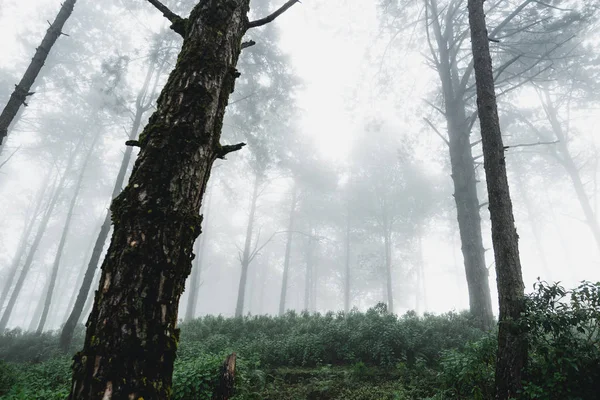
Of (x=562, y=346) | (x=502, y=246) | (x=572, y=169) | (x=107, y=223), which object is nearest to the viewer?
(x=562, y=346)

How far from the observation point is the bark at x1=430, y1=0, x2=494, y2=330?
33.2 ft

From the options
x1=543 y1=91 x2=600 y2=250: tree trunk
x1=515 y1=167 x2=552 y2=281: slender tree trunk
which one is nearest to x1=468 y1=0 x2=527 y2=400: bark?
x1=543 y1=91 x2=600 y2=250: tree trunk

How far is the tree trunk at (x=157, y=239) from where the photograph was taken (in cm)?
150

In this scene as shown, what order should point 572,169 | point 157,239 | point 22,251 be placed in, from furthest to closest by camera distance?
point 22,251 → point 572,169 → point 157,239

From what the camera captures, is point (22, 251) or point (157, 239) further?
point (22, 251)

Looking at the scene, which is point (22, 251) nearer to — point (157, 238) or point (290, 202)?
point (290, 202)

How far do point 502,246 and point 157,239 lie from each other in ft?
17.0

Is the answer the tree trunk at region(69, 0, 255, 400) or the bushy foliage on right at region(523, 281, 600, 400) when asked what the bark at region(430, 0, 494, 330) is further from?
the tree trunk at region(69, 0, 255, 400)

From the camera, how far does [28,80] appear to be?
25.8 ft

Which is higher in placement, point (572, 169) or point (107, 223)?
point (572, 169)

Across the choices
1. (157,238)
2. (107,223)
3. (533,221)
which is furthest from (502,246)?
(533,221)

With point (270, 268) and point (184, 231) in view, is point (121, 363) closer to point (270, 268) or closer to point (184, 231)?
point (184, 231)

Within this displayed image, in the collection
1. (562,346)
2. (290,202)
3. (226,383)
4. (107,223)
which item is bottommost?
(226,383)

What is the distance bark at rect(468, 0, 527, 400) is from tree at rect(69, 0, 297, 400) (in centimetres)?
457
